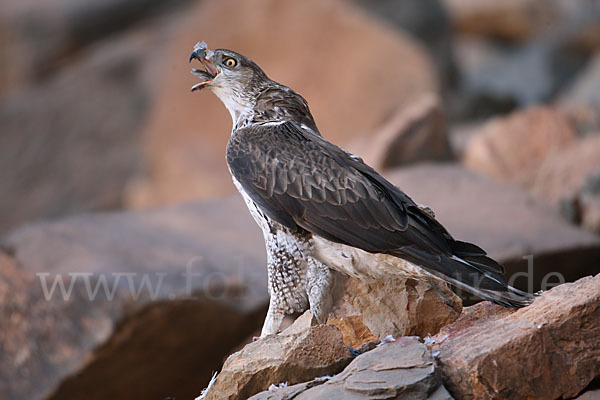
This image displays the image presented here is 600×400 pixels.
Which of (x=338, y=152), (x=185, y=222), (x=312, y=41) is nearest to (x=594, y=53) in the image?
(x=312, y=41)

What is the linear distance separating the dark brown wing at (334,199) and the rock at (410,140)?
521cm

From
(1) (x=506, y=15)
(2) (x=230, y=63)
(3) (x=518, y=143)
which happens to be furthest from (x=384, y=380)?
(1) (x=506, y=15)

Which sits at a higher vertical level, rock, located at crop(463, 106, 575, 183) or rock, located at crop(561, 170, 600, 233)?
rock, located at crop(463, 106, 575, 183)

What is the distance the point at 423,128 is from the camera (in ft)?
33.8

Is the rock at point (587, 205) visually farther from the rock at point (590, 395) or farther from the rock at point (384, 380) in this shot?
the rock at point (384, 380)

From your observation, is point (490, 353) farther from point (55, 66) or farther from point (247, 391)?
point (55, 66)

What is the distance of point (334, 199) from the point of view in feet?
15.1

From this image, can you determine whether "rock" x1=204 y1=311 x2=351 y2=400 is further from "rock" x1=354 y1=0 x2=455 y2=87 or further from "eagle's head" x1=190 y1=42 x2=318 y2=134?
"rock" x1=354 y1=0 x2=455 y2=87

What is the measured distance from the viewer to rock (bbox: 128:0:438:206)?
15281mm

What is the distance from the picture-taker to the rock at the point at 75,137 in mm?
17828

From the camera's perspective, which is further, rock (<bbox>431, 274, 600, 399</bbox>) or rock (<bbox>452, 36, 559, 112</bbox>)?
rock (<bbox>452, 36, 559, 112</bbox>)

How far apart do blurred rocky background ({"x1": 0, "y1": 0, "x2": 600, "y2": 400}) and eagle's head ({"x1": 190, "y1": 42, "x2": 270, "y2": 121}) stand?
137 cm

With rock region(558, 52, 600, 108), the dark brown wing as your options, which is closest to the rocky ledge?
the dark brown wing

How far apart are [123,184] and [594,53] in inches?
503
